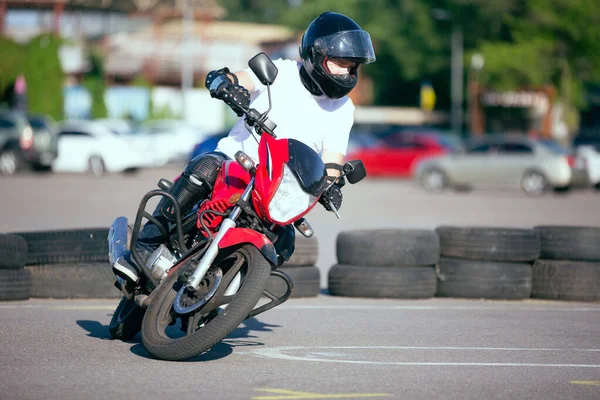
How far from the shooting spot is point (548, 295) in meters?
10.0

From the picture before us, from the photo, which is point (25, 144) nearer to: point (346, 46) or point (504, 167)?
point (504, 167)

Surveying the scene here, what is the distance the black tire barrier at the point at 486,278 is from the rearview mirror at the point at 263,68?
4093 millimetres

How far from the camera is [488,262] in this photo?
992 centimetres

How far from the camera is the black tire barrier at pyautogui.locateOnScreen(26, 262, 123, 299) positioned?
9.37m

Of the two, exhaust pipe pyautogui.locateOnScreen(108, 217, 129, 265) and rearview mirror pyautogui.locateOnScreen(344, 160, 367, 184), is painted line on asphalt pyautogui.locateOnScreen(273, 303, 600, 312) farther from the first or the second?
rearview mirror pyautogui.locateOnScreen(344, 160, 367, 184)

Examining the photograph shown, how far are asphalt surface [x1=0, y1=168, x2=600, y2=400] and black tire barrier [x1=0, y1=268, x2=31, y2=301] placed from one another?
96 mm

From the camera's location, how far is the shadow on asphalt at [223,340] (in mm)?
6652

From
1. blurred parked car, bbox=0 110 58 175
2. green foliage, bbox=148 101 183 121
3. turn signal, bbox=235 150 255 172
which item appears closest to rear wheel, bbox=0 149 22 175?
blurred parked car, bbox=0 110 58 175

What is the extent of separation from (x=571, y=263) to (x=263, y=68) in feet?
15.2

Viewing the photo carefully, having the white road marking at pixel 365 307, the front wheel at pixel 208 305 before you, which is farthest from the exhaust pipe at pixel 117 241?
the white road marking at pixel 365 307

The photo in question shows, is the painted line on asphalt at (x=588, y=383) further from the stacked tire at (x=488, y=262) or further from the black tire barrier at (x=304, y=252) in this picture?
the black tire barrier at (x=304, y=252)

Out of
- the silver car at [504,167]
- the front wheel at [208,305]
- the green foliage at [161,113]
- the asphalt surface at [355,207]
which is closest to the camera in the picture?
the front wheel at [208,305]

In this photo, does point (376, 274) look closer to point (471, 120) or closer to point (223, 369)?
point (223, 369)

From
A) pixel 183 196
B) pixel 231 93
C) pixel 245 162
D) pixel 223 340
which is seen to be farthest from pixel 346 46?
pixel 223 340
